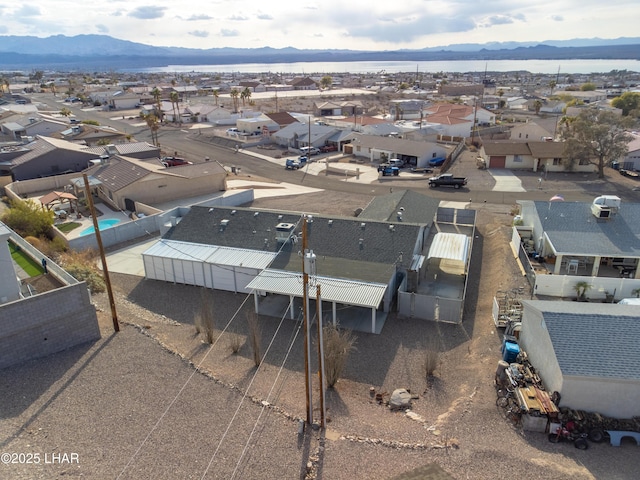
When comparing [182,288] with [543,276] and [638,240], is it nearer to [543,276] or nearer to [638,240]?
[543,276]

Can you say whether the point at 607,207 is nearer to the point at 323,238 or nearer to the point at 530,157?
the point at 323,238

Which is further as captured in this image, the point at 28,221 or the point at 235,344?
the point at 28,221

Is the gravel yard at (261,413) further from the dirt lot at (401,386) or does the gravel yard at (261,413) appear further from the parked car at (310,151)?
the parked car at (310,151)

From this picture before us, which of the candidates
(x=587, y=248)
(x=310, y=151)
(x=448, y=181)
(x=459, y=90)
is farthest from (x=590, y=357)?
(x=459, y=90)

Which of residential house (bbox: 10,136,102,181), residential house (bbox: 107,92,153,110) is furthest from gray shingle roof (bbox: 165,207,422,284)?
residential house (bbox: 107,92,153,110)

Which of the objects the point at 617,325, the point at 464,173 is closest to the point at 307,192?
the point at 464,173

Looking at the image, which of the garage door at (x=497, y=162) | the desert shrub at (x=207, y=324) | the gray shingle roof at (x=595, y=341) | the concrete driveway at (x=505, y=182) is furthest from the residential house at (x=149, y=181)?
the gray shingle roof at (x=595, y=341)
